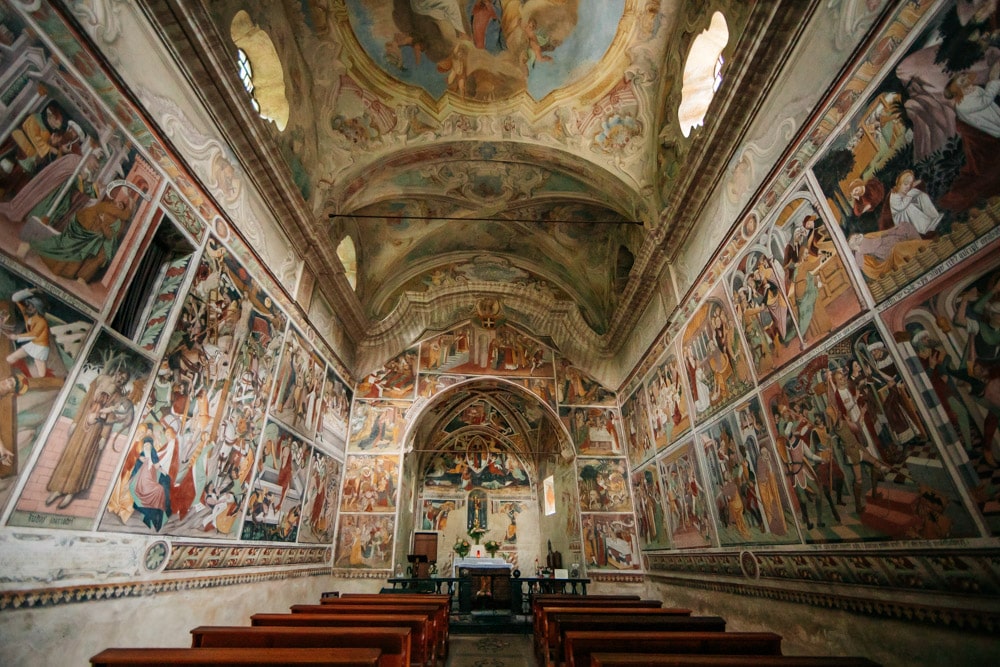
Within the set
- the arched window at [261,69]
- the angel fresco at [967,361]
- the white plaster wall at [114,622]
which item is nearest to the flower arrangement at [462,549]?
the white plaster wall at [114,622]

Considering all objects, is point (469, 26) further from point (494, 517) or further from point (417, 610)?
point (494, 517)

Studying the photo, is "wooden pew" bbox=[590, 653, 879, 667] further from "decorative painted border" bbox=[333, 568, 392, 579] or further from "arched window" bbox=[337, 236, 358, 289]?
"arched window" bbox=[337, 236, 358, 289]

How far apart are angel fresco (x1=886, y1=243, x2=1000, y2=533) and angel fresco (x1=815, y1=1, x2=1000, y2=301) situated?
294 millimetres

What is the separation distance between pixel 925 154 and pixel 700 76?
245 inches

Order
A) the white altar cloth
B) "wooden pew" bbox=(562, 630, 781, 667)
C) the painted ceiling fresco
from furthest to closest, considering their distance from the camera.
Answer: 1. the white altar cloth
2. the painted ceiling fresco
3. "wooden pew" bbox=(562, 630, 781, 667)

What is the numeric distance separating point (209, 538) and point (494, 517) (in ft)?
48.6

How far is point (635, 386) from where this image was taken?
12.0 meters

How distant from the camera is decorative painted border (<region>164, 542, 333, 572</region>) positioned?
573cm

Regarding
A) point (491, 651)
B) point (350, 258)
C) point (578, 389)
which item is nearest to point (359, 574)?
point (491, 651)

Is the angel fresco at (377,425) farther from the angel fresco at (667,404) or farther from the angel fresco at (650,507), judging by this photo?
the angel fresco at (667,404)

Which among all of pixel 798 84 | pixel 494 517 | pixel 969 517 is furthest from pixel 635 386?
pixel 494 517

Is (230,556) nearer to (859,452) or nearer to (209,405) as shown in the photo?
(209,405)

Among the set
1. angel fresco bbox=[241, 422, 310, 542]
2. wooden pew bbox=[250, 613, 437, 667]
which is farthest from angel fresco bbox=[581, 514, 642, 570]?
wooden pew bbox=[250, 613, 437, 667]

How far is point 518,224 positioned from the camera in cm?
1409
